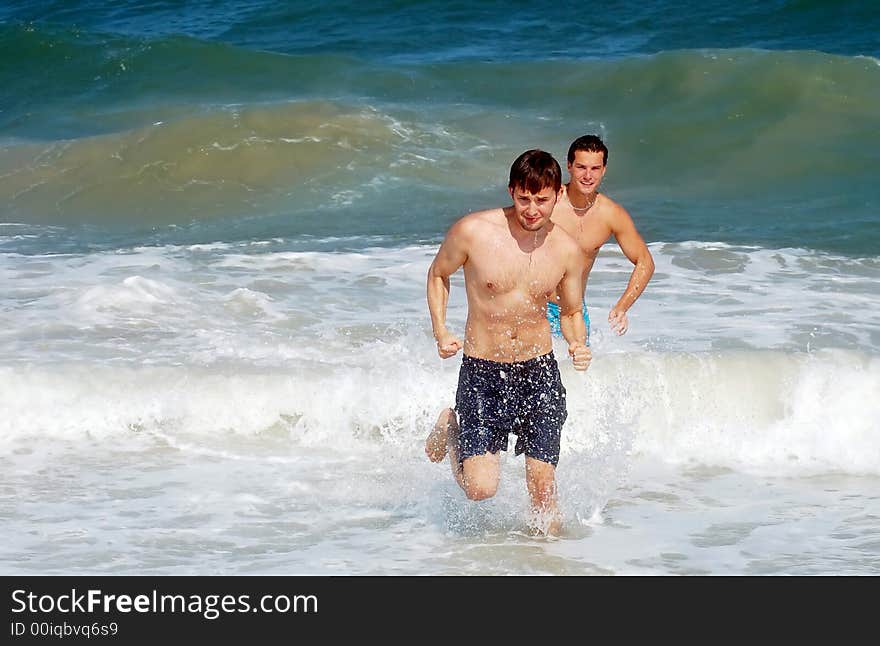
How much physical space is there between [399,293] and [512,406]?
15.3ft

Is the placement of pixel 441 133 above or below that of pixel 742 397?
above

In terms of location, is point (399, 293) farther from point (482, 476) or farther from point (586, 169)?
point (482, 476)

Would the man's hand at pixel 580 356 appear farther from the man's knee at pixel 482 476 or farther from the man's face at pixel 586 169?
the man's face at pixel 586 169

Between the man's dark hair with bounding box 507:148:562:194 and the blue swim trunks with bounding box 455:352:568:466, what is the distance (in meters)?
0.84

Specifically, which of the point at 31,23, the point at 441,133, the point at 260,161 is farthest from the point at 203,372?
the point at 31,23

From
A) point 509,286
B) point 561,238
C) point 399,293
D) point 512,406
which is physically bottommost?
point 512,406

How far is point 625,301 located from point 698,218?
6.58 m

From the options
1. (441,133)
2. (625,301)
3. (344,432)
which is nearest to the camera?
(625,301)

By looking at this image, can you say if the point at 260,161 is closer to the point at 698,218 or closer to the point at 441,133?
the point at 441,133

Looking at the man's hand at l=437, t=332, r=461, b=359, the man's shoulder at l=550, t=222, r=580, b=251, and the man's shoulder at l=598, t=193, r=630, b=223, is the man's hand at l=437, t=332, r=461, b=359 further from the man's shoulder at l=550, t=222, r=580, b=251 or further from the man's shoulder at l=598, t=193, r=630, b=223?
the man's shoulder at l=598, t=193, r=630, b=223

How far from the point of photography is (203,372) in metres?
8.67

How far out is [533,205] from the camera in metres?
5.51

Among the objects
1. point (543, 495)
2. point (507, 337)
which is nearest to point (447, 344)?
point (507, 337)
